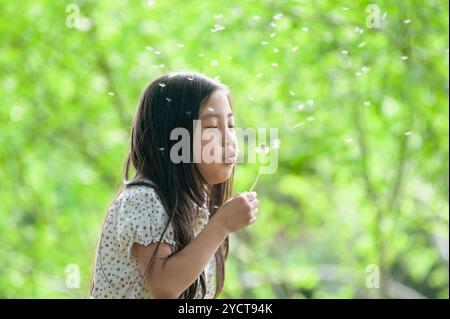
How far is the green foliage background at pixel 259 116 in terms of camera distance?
2.32m

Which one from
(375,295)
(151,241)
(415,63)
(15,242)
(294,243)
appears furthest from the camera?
(294,243)

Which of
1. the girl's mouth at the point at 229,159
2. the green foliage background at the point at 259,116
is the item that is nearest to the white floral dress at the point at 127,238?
the girl's mouth at the point at 229,159

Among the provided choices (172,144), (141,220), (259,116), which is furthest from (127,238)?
(259,116)

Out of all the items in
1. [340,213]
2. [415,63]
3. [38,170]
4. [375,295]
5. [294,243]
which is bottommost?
[294,243]

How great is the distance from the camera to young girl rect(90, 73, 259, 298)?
0.98m

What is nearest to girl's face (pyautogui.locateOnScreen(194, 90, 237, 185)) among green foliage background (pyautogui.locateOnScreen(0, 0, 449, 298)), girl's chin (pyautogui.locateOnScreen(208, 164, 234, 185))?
girl's chin (pyautogui.locateOnScreen(208, 164, 234, 185))

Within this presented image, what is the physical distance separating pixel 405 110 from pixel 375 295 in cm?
74

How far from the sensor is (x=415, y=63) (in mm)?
2301

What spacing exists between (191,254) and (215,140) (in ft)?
0.54

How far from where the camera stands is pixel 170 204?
105cm

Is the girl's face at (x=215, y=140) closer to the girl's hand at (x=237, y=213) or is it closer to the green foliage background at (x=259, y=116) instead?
the girl's hand at (x=237, y=213)

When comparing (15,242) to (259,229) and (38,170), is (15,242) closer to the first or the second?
(38,170)

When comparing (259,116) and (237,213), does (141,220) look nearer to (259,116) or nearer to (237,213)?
(237,213)
